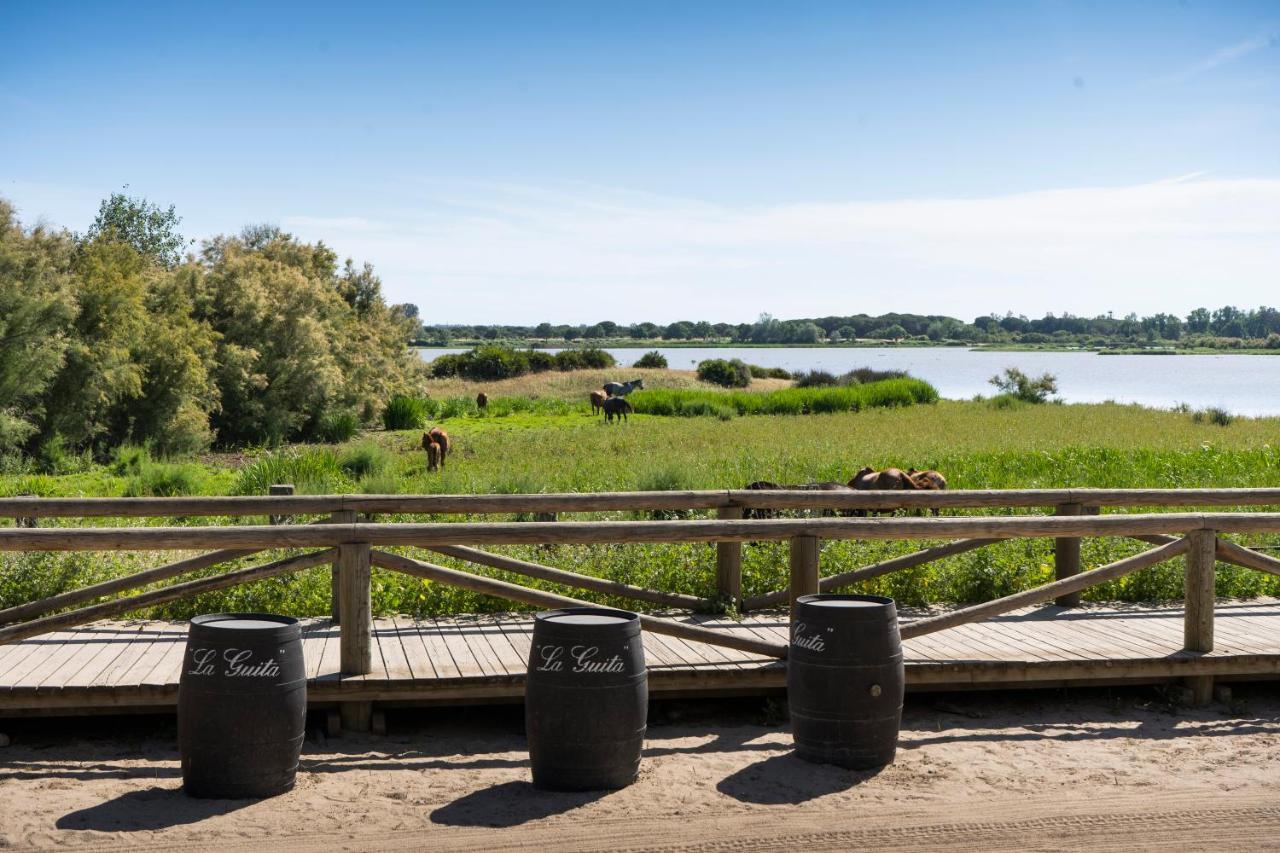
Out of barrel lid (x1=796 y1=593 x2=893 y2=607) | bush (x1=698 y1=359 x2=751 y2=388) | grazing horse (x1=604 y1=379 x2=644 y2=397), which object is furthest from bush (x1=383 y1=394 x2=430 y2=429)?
barrel lid (x1=796 y1=593 x2=893 y2=607)

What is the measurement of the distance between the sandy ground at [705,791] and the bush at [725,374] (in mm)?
61560

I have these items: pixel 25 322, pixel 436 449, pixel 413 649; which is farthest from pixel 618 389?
pixel 413 649

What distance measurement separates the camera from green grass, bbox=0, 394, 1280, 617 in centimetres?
1054

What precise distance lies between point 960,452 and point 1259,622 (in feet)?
57.1

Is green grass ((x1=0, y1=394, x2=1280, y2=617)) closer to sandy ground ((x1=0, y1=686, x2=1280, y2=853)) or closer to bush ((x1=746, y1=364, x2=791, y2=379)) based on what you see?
sandy ground ((x1=0, y1=686, x2=1280, y2=853))

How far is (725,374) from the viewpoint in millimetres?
70312

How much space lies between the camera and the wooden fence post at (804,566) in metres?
8.17

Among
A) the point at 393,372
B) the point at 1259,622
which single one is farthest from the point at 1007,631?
the point at 393,372

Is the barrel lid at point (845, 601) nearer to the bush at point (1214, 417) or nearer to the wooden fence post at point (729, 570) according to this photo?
the wooden fence post at point (729, 570)

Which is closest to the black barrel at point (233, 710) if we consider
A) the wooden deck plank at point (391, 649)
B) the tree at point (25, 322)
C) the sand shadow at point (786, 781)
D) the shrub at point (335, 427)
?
the wooden deck plank at point (391, 649)

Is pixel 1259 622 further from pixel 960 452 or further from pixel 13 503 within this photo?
pixel 960 452

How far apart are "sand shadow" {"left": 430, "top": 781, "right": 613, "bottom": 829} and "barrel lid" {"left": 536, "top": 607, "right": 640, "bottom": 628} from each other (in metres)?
0.89

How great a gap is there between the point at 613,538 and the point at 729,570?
2135 millimetres

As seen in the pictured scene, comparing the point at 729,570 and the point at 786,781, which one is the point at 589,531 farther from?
the point at 729,570
